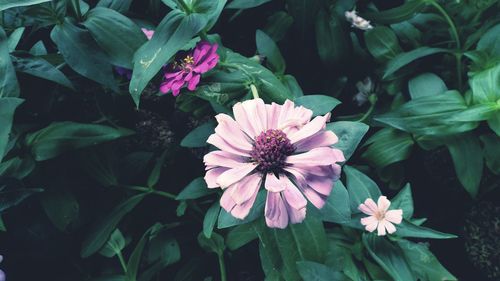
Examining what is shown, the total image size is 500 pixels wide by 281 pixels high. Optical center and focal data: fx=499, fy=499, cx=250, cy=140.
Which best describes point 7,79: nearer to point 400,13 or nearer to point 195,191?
point 195,191

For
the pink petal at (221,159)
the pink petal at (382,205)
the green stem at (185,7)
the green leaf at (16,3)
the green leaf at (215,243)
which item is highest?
the green leaf at (16,3)

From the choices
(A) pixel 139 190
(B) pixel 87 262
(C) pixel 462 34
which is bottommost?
(B) pixel 87 262

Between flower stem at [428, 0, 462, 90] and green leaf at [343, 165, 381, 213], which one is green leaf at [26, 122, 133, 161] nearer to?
green leaf at [343, 165, 381, 213]

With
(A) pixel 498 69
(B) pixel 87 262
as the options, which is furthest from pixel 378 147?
(B) pixel 87 262

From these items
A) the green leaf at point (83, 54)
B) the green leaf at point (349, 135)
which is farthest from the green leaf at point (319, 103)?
the green leaf at point (83, 54)

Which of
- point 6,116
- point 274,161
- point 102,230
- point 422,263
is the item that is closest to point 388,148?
point 422,263

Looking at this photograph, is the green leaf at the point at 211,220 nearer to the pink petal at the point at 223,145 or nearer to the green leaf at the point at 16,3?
the pink petal at the point at 223,145

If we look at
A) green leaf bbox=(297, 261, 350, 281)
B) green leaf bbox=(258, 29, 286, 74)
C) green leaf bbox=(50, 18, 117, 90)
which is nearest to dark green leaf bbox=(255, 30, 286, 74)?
green leaf bbox=(258, 29, 286, 74)

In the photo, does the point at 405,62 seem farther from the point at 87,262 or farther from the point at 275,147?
the point at 87,262
